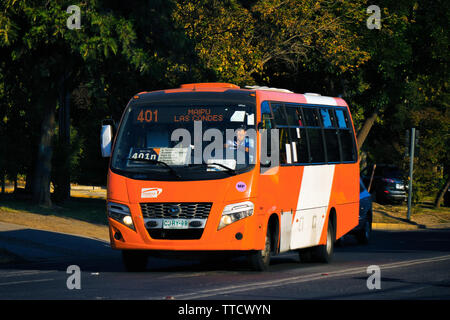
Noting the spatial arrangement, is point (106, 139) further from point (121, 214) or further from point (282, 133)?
point (282, 133)

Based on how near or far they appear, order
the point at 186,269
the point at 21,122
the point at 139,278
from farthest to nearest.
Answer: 1. the point at 21,122
2. the point at 186,269
3. the point at 139,278

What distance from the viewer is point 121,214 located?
15117mm

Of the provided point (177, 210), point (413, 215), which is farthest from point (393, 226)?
point (177, 210)

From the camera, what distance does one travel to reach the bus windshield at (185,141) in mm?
15055

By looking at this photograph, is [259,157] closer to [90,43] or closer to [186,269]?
[186,269]

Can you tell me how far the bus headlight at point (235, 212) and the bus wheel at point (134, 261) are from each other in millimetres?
1683

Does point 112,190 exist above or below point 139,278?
above

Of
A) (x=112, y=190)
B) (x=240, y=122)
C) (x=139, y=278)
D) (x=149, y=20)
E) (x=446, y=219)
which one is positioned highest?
(x=149, y=20)

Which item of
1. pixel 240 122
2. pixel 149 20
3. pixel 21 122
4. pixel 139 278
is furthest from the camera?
pixel 21 122

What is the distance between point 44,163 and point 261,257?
54.7ft

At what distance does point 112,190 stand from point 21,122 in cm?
2111

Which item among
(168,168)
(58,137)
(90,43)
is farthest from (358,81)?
(168,168)

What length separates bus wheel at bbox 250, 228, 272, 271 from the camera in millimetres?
15359

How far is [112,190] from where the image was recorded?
601 inches
